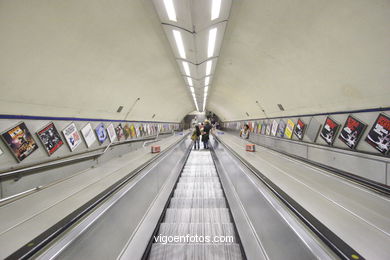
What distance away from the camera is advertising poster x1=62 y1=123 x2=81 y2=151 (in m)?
4.62

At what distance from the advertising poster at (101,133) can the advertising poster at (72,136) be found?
94 cm

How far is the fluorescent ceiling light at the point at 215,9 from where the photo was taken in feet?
9.88

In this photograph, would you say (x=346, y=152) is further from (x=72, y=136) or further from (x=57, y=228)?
(x=72, y=136)

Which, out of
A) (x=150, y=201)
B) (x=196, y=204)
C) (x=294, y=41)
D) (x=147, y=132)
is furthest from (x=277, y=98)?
(x=147, y=132)

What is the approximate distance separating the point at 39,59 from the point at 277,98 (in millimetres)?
7087

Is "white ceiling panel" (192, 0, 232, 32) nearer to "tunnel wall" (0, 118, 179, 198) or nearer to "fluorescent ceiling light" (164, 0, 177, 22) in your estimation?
"fluorescent ceiling light" (164, 0, 177, 22)

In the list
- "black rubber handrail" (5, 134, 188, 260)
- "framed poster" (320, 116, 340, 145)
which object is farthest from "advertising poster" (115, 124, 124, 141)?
"framed poster" (320, 116, 340, 145)

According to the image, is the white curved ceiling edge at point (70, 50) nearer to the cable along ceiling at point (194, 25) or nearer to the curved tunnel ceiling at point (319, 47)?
the cable along ceiling at point (194, 25)

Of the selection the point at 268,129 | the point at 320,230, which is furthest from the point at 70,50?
the point at 268,129

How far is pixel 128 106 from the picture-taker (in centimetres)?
732

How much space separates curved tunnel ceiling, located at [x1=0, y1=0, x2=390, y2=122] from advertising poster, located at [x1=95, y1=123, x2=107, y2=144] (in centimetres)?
90

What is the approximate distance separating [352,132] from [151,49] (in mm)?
5519

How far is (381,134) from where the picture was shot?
11.3ft

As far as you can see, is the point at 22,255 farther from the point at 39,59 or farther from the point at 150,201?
A: the point at 39,59
